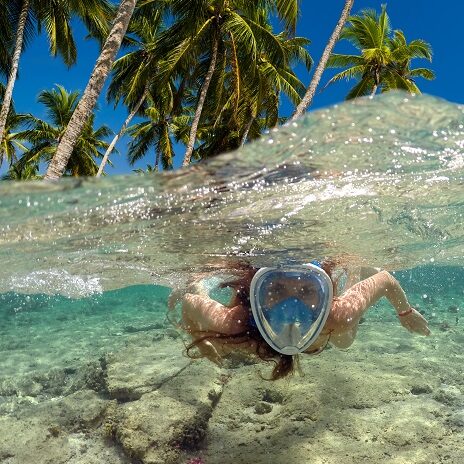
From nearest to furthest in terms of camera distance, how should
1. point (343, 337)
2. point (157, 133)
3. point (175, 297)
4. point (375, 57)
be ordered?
point (343, 337)
point (175, 297)
point (375, 57)
point (157, 133)

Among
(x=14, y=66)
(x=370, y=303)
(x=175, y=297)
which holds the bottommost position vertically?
(x=370, y=303)

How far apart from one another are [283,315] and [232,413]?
3298mm

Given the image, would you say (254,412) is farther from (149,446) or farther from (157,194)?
(157,194)

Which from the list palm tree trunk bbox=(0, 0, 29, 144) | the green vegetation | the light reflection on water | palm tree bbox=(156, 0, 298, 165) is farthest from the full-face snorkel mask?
palm tree bbox=(156, 0, 298, 165)

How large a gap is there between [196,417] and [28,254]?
169 inches

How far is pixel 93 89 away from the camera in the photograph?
34.8ft

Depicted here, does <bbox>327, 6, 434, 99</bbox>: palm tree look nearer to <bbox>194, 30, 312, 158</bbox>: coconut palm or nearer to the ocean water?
<bbox>194, 30, 312, 158</bbox>: coconut palm

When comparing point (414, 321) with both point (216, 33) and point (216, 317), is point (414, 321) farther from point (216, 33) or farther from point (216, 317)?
point (216, 33)

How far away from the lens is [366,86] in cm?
2722

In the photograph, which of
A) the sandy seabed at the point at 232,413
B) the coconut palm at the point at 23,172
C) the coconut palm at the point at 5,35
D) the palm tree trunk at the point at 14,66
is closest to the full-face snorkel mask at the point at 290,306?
the sandy seabed at the point at 232,413

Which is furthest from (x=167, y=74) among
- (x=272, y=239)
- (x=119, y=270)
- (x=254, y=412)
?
(x=254, y=412)

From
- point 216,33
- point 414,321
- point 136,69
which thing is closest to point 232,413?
point 414,321

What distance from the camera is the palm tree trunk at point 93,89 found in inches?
418

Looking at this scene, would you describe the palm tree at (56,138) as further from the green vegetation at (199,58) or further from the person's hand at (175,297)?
the person's hand at (175,297)
